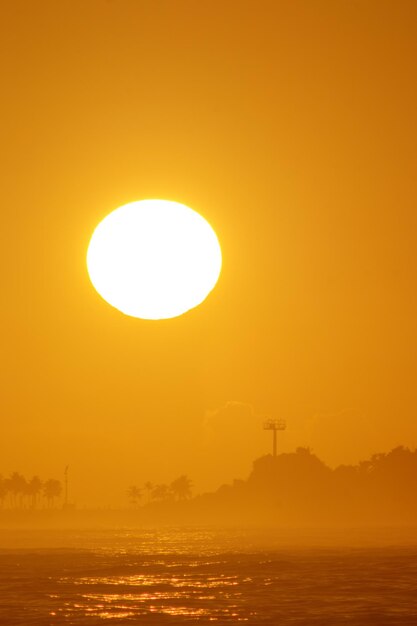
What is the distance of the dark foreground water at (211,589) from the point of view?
54594 mm

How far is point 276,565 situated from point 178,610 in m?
39.0

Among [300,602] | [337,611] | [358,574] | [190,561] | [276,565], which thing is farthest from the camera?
[190,561]

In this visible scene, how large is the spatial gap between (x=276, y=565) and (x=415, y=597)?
33.9 meters

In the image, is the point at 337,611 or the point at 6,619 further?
the point at 337,611

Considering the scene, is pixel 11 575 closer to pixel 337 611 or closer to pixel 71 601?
pixel 71 601

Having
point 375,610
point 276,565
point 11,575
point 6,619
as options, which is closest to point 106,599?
point 6,619

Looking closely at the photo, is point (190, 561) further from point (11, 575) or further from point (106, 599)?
point (106, 599)

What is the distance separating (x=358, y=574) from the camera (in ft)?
269

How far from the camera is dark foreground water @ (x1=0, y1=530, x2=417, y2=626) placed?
54.6m

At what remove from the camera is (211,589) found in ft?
230

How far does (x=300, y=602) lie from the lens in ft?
201

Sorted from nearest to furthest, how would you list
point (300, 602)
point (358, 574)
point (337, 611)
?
point (337, 611) → point (300, 602) → point (358, 574)

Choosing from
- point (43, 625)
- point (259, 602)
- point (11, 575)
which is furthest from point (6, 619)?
point (11, 575)

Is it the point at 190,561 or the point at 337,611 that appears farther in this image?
the point at 190,561
